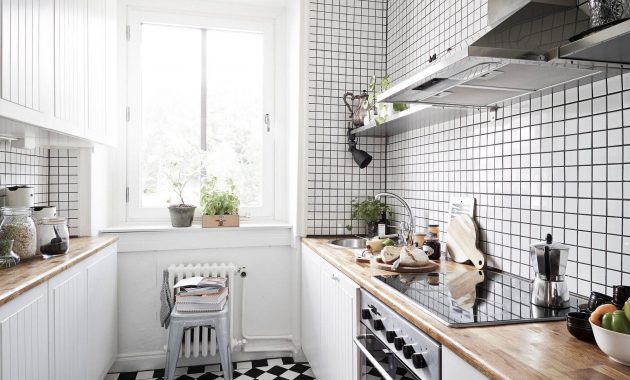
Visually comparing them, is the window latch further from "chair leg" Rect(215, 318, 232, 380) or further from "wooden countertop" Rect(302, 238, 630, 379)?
"wooden countertop" Rect(302, 238, 630, 379)

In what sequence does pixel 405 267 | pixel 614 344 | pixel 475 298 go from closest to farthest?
pixel 614 344
pixel 475 298
pixel 405 267

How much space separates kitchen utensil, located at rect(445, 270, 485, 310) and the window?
1.79m

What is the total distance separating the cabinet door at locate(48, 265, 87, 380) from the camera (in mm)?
1689

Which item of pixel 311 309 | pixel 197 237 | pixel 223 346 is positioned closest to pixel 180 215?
pixel 197 237

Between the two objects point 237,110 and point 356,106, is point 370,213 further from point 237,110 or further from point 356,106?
point 237,110

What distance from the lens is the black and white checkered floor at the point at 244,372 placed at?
264 centimetres

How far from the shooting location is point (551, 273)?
1.23 meters

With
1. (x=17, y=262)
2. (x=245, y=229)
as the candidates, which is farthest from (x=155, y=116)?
(x=17, y=262)

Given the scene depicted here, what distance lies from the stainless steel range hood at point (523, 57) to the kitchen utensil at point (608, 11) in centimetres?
9

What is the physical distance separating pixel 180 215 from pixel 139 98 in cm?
91

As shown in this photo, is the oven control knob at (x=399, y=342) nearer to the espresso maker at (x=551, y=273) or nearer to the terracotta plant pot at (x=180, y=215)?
the espresso maker at (x=551, y=273)

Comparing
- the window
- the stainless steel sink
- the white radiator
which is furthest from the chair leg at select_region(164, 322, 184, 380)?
the stainless steel sink

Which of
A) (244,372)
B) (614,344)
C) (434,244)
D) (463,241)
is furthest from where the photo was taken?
(244,372)

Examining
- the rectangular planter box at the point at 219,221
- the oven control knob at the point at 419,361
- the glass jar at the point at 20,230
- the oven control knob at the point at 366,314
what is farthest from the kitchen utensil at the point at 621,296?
the rectangular planter box at the point at 219,221
